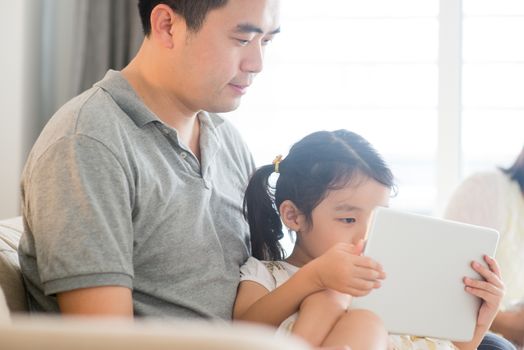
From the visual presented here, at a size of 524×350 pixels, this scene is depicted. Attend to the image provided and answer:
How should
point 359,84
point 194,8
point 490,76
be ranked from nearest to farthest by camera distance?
point 194,8
point 490,76
point 359,84

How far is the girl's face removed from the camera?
196 centimetres

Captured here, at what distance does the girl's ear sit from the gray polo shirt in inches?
5.0

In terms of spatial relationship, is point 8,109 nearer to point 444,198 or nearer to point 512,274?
point 444,198

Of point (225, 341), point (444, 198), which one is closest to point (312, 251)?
point (225, 341)

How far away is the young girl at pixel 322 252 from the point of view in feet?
5.42

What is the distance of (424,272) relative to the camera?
1.77 metres

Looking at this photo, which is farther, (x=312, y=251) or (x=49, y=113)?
(x=49, y=113)

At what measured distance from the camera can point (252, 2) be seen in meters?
1.83

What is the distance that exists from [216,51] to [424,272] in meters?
0.63

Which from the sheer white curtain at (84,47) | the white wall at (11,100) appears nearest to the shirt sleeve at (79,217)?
the white wall at (11,100)

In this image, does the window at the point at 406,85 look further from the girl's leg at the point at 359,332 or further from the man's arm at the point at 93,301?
the man's arm at the point at 93,301

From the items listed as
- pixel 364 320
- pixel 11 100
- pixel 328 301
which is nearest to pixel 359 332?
pixel 364 320

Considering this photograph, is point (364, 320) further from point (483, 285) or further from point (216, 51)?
point (216, 51)

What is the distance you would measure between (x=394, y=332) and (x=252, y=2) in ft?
2.46
